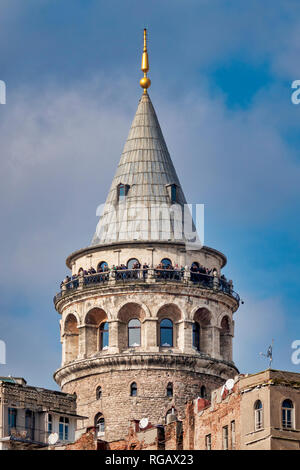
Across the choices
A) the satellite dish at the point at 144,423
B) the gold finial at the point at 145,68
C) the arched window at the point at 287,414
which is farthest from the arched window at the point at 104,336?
the arched window at the point at 287,414

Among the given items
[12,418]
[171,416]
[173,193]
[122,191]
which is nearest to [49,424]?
[12,418]

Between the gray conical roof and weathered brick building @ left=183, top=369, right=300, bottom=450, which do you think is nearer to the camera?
weathered brick building @ left=183, top=369, right=300, bottom=450

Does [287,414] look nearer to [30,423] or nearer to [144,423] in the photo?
[144,423]

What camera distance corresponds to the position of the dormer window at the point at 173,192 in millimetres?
149000

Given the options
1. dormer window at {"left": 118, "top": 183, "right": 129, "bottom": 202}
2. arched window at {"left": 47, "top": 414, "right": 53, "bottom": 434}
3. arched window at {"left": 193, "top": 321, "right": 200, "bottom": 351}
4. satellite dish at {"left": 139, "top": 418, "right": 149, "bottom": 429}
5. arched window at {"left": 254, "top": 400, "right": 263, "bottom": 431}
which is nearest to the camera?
arched window at {"left": 254, "top": 400, "right": 263, "bottom": 431}

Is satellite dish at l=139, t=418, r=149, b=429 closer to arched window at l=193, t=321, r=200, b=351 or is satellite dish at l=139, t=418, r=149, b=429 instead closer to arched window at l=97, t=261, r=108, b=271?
arched window at l=193, t=321, r=200, b=351

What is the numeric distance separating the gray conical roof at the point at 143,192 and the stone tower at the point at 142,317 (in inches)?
2.7

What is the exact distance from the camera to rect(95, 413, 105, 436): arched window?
140750mm

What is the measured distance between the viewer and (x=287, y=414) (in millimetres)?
113875

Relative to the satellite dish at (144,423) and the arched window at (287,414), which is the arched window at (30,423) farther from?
the arched window at (287,414)

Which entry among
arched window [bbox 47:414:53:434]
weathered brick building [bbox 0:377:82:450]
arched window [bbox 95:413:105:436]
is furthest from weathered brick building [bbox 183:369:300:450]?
arched window [bbox 95:413:105:436]

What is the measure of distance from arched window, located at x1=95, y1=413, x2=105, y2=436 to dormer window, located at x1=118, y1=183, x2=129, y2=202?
15.9 metres

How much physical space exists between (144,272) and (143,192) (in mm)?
7279
